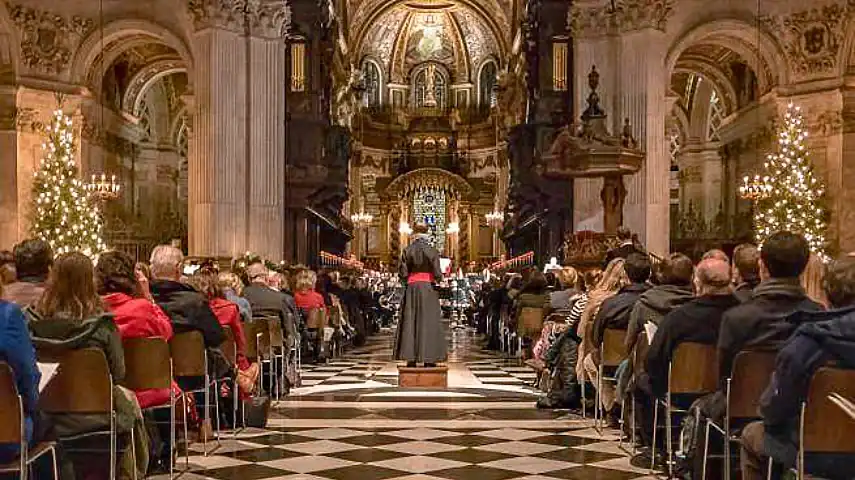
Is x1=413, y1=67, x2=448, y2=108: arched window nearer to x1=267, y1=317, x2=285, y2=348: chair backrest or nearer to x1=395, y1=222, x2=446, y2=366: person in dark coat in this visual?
x1=395, y1=222, x2=446, y2=366: person in dark coat

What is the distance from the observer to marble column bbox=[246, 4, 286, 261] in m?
22.0

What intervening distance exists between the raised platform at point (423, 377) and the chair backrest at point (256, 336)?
8.59ft

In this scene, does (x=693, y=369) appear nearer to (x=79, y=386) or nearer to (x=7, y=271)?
(x=79, y=386)

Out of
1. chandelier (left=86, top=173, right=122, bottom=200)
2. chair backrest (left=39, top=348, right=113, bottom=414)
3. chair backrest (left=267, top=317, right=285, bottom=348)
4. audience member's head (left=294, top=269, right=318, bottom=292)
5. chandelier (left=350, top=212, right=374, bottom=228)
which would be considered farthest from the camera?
chandelier (left=350, top=212, right=374, bottom=228)

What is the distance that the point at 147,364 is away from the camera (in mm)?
6102

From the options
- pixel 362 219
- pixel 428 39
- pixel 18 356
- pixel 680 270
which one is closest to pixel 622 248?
pixel 680 270

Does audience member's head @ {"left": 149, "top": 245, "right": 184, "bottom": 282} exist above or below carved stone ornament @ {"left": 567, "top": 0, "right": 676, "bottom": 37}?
below

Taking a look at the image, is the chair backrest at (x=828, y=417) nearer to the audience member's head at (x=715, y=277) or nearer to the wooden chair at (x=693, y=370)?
the wooden chair at (x=693, y=370)

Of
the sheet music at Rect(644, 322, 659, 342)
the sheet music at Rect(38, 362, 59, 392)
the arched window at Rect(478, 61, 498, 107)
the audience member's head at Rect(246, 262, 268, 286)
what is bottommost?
the sheet music at Rect(38, 362, 59, 392)

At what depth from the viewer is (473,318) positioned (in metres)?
28.6

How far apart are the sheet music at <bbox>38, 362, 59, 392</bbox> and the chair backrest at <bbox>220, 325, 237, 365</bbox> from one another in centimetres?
308

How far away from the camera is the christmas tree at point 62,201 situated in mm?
21734

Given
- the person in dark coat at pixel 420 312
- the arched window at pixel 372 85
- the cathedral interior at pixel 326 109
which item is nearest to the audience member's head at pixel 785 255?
the person in dark coat at pixel 420 312

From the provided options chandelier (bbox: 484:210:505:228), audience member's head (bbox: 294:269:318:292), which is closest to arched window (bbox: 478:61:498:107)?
chandelier (bbox: 484:210:505:228)
